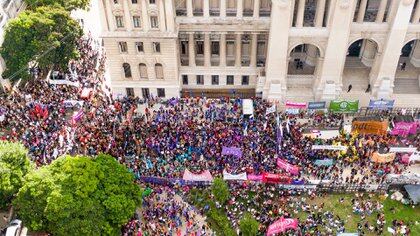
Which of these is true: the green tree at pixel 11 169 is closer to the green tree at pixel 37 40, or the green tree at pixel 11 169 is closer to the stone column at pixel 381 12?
the green tree at pixel 37 40

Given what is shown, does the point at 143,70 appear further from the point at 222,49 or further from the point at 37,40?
the point at 37,40

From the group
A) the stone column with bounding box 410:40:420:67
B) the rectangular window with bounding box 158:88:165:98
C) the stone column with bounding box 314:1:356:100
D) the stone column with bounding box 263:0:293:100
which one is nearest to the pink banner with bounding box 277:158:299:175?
the stone column with bounding box 263:0:293:100

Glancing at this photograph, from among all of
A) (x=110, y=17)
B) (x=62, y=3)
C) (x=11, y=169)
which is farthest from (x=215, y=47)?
(x=11, y=169)

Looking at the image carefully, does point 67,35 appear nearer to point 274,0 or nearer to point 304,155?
point 274,0

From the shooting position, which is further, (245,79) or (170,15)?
(245,79)

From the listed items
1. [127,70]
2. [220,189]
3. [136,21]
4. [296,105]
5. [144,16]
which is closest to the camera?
[220,189]

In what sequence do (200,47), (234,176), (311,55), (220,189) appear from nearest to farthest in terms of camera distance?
1. (220,189)
2. (234,176)
3. (200,47)
4. (311,55)

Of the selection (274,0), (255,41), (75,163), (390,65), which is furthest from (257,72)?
(75,163)
